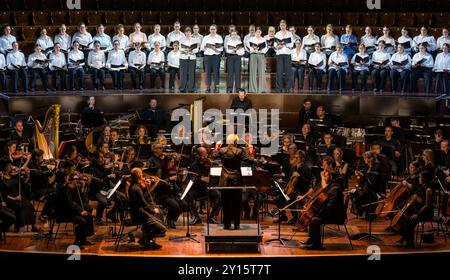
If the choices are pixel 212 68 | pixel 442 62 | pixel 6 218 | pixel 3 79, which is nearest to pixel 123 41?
pixel 212 68

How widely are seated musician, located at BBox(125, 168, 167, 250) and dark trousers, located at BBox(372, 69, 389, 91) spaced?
6.29m

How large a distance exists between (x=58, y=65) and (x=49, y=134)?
2.63m

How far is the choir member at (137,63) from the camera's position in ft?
45.8

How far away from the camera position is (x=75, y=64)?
1389 centimetres

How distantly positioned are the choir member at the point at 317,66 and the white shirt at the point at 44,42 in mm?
4208

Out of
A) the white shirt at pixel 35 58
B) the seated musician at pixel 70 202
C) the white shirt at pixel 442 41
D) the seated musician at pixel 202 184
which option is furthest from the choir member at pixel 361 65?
the seated musician at pixel 70 202

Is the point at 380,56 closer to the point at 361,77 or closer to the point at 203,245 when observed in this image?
the point at 361,77

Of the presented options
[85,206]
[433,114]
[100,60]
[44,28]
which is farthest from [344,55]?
[85,206]

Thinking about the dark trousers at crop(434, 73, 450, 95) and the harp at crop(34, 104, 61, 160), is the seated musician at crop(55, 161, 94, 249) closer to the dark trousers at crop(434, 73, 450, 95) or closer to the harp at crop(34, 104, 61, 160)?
the harp at crop(34, 104, 61, 160)

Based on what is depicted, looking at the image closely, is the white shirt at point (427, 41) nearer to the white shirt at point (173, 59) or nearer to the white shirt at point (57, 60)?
the white shirt at point (173, 59)

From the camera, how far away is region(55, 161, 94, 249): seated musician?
8.95 meters

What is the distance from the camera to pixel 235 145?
A: 910 centimetres

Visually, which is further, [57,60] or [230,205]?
[57,60]

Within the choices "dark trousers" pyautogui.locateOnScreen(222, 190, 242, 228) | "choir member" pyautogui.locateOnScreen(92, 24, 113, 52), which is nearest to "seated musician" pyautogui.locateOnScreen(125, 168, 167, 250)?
"dark trousers" pyautogui.locateOnScreen(222, 190, 242, 228)
